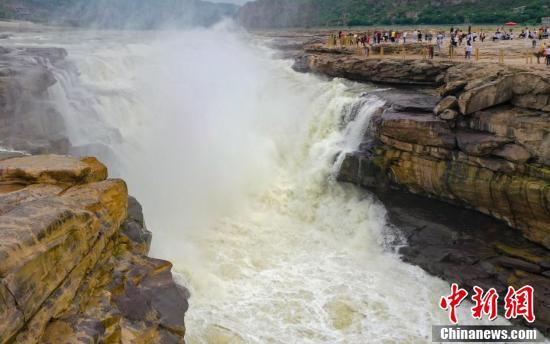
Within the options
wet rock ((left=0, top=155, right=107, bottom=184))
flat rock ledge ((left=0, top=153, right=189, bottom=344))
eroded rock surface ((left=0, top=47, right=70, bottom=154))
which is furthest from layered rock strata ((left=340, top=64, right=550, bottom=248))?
eroded rock surface ((left=0, top=47, right=70, bottom=154))

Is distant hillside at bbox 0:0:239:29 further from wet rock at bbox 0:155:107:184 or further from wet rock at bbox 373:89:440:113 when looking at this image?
wet rock at bbox 0:155:107:184

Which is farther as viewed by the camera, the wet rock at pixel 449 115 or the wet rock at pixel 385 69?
the wet rock at pixel 385 69

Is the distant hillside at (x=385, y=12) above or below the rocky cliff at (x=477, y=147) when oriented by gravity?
above

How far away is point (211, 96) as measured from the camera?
20750 millimetres

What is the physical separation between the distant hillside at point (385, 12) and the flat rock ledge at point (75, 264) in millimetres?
41933

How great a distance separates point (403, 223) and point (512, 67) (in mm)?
5199

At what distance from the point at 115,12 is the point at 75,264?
134 ft

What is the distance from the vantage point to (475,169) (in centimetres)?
1163

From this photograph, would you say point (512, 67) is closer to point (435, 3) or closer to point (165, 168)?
point (165, 168)

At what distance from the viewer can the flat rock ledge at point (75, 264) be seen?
548cm

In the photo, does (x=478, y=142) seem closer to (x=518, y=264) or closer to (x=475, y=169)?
(x=475, y=169)

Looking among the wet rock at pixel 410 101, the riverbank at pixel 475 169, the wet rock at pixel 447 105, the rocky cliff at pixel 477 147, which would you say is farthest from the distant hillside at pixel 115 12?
the wet rock at pixel 447 105

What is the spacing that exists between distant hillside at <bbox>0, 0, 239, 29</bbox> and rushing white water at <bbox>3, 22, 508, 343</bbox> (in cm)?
1805

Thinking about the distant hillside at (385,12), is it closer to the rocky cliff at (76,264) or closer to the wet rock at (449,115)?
the wet rock at (449,115)
